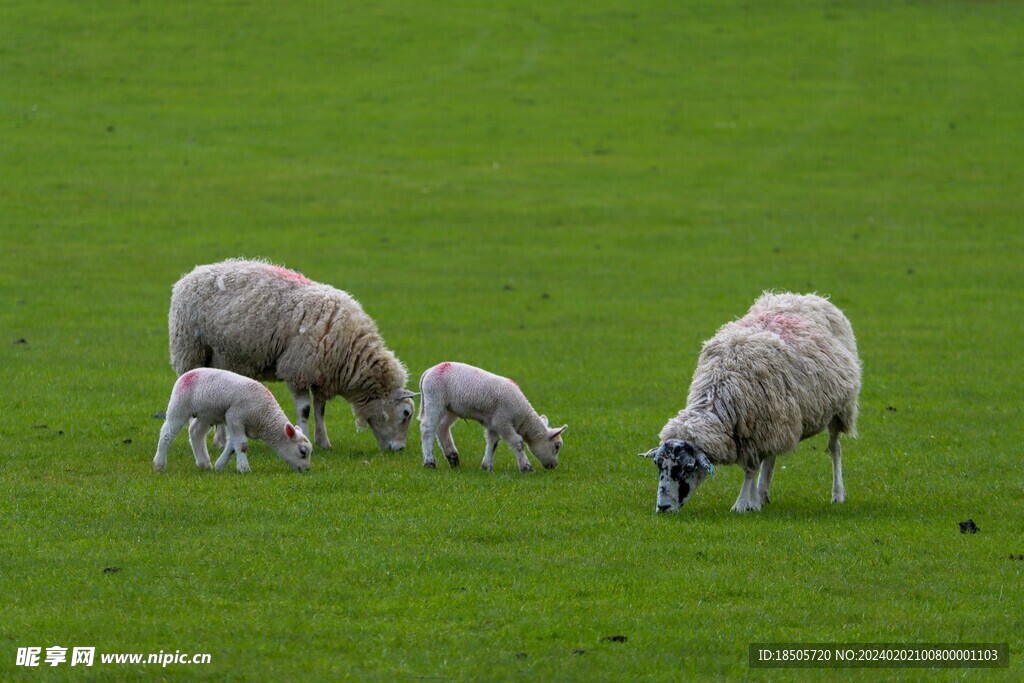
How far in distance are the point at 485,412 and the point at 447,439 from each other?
601mm

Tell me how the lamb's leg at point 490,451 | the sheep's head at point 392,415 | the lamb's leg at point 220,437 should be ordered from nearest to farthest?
1. the lamb's leg at point 490,451
2. the lamb's leg at point 220,437
3. the sheep's head at point 392,415

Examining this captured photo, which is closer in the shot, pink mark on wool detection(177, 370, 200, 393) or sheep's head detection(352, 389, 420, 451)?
pink mark on wool detection(177, 370, 200, 393)

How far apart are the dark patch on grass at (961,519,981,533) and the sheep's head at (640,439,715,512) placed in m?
2.02

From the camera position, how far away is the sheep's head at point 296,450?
476 inches

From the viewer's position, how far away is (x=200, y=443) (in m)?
12.3

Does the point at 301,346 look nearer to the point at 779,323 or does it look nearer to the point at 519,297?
the point at 779,323

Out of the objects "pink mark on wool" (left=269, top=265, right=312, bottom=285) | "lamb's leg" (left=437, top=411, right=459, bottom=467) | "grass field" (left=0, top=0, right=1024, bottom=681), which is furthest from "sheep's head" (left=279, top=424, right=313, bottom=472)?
"pink mark on wool" (left=269, top=265, right=312, bottom=285)

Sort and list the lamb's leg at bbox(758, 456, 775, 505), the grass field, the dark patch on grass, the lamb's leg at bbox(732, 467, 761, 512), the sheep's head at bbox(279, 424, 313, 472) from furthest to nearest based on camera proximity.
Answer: the sheep's head at bbox(279, 424, 313, 472)
the lamb's leg at bbox(758, 456, 775, 505)
the lamb's leg at bbox(732, 467, 761, 512)
the dark patch on grass
the grass field

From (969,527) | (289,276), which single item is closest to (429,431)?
(289,276)

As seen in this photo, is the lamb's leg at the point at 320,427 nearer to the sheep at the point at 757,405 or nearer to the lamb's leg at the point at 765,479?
the sheep at the point at 757,405

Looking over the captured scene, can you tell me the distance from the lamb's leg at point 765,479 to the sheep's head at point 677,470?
98cm

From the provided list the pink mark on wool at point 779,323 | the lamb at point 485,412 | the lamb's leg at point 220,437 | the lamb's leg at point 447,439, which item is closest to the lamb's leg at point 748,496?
the pink mark on wool at point 779,323

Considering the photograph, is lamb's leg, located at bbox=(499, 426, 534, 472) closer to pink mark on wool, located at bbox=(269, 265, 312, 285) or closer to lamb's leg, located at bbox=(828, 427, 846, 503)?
lamb's leg, located at bbox=(828, 427, 846, 503)

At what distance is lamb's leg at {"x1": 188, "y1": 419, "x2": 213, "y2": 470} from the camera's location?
12.3 meters
